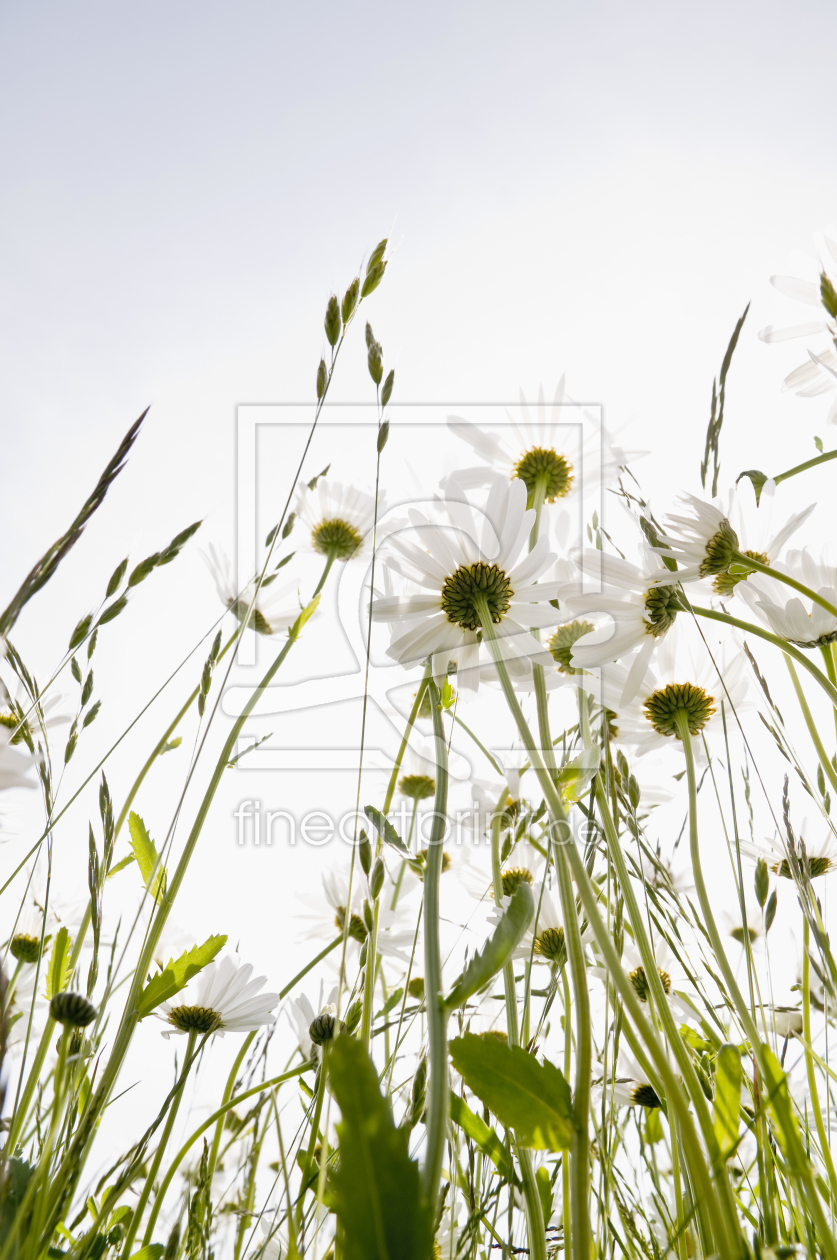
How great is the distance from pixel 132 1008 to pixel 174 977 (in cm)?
7

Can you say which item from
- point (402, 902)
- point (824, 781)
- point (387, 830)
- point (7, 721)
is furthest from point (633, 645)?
point (7, 721)

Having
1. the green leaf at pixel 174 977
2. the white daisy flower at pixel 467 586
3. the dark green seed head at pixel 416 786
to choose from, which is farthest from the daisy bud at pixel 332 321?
the dark green seed head at pixel 416 786

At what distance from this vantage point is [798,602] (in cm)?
66

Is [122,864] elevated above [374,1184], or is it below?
above

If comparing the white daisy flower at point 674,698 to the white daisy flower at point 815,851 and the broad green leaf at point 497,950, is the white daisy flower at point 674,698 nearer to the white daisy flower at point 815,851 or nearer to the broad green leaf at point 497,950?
the white daisy flower at point 815,851

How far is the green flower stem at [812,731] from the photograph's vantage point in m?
0.58

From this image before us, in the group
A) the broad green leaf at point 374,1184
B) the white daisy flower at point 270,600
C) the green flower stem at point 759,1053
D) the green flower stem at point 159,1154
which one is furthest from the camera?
the white daisy flower at point 270,600

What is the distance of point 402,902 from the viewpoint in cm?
118

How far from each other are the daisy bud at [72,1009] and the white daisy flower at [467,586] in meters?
0.32

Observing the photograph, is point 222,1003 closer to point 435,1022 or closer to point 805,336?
point 435,1022

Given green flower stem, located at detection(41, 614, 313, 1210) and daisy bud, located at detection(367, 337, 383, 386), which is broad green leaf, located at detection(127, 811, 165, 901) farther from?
daisy bud, located at detection(367, 337, 383, 386)

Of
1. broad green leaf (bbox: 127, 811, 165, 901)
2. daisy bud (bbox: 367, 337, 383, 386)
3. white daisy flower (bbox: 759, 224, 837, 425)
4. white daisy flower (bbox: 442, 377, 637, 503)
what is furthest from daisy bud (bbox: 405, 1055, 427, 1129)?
white daisy flower (bbox: 759, 224, 837, 425)

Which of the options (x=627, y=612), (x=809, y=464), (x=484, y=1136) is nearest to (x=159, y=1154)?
(x=484, y=1136)

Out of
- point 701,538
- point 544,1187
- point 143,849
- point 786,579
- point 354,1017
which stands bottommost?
point 544,1187
